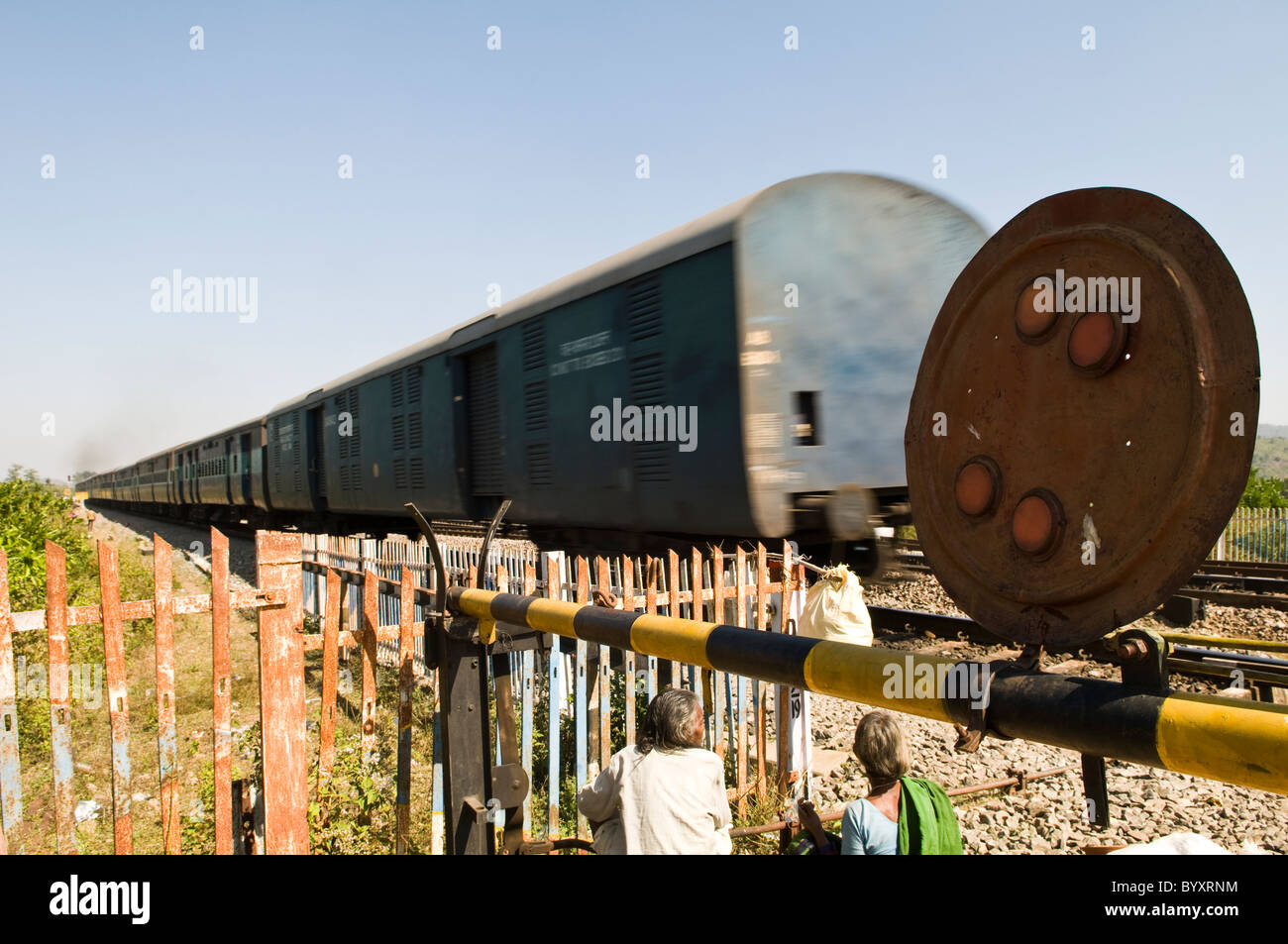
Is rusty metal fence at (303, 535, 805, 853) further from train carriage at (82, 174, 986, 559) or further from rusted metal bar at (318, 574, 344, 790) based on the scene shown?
train carriage at (82, 174, 986, 559)

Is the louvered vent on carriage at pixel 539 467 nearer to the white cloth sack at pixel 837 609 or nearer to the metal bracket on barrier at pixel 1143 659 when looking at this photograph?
the white cloth sack at pixel 837 609

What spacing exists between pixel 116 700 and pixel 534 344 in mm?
4875

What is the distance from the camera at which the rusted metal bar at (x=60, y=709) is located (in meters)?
2.95

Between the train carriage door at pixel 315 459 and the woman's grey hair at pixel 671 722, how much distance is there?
41.2 feet

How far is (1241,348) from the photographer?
95 centimetres

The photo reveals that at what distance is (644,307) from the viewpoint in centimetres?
594

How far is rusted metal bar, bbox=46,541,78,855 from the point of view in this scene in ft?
9.66

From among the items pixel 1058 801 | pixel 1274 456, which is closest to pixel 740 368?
pixel 1058 801

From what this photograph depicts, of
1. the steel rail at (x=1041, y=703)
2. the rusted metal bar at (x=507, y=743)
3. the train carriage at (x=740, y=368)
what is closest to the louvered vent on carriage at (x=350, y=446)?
the train carriage at (x=740, y=368)

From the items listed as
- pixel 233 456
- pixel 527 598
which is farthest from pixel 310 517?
pixel 527 598

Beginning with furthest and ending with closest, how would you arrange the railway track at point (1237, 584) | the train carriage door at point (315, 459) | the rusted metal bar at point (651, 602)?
the train carriage door at point (315, 459) → the railway track at point (1237, 584) → the rusted metal bar at point (651, 602)

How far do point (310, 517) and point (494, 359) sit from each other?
32.2 ft
